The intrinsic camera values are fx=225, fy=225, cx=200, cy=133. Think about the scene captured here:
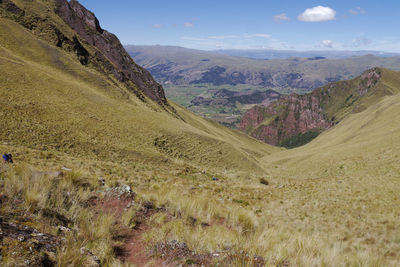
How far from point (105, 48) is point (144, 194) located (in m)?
95.8

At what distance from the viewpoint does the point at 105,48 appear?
300ft

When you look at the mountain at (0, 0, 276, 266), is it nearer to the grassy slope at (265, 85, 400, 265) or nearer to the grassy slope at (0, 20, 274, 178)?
the grassy slope at (0, 20, 274, 178)

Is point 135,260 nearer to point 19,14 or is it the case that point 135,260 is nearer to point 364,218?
point 364,218

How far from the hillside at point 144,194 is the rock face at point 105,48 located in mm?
23382

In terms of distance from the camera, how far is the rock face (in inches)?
3144

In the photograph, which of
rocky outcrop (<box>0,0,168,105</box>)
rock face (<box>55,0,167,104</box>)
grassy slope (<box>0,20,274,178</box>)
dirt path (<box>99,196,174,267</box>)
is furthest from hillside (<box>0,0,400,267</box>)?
→ rock face (<box>55,0,167,104</box>)

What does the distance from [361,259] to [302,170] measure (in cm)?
4424

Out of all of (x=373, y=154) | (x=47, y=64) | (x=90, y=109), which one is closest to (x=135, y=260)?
(x=90, y=109)

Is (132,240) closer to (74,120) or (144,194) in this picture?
(144,194)

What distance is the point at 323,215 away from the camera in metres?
15.9

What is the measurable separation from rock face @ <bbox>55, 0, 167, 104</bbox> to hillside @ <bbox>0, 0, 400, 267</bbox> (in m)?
23.4

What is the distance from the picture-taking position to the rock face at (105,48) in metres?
79.9

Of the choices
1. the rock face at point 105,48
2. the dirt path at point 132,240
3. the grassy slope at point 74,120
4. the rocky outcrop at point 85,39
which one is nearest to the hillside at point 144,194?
the dirt path at point 132,240

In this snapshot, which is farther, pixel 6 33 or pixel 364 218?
pixel 6 33
